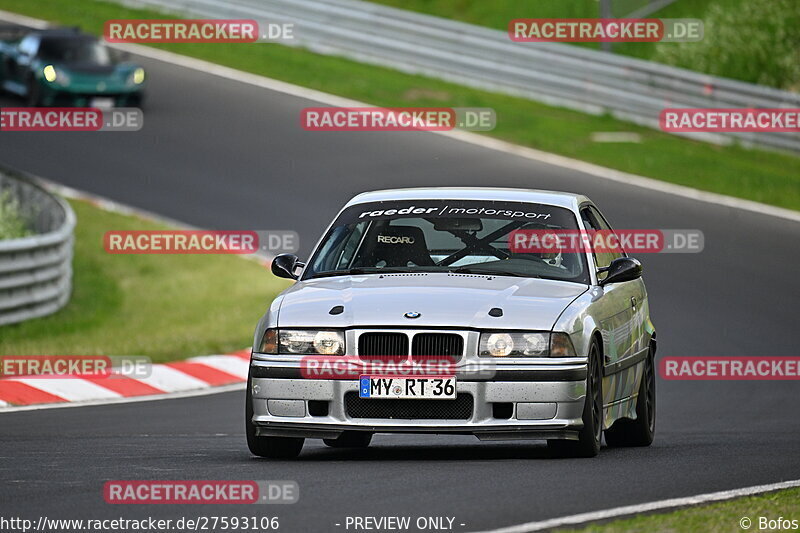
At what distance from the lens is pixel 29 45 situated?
2731cm

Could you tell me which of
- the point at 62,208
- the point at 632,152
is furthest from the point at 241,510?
the point at 632,152

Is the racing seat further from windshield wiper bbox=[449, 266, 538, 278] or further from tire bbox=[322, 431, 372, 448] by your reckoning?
tire bbox=[322, 431, 372, 448]

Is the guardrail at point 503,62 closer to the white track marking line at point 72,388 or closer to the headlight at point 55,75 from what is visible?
the headlight at point 55,75

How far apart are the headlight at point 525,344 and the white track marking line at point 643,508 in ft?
4.22

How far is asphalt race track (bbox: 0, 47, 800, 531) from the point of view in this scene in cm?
757

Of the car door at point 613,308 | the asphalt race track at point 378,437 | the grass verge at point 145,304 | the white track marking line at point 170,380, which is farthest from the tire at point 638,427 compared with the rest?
the grass verge at point 145,304

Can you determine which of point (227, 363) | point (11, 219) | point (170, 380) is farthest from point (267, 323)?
point (11, 219)

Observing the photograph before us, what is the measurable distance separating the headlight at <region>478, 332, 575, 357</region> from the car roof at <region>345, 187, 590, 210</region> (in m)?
1.61

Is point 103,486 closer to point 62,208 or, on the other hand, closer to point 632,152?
point 62,208

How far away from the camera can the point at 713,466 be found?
879cm

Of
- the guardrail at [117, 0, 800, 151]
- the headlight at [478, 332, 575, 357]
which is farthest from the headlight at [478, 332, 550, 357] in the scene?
the guardrail at [117, 0, 800, 151]

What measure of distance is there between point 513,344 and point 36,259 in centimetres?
1020

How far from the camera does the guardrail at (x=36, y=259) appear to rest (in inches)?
688

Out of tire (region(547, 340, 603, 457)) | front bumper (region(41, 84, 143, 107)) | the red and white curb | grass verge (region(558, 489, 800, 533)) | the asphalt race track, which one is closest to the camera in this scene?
grass verge (region(558, 489, 800, 533))
